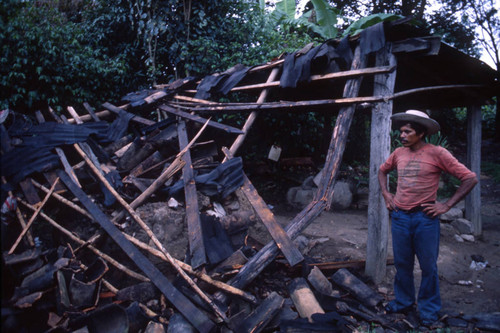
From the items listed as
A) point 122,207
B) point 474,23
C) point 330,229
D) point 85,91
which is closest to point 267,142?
point 330,229

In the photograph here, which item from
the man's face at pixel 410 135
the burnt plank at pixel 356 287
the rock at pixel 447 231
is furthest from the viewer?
the rock at pixel 447 231

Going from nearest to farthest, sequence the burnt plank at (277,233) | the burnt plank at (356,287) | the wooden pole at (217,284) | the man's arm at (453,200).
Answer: the man's arm at (453,200)
the wooden pole at (217,284)
the burnt plank at (277,233)
the burnt plank at (356,287)

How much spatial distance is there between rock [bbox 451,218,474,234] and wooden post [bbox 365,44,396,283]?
346 cm

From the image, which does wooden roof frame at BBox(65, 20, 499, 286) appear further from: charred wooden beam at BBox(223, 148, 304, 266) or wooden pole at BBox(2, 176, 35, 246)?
wooden pole at BBox(2, 176, 35, 246)

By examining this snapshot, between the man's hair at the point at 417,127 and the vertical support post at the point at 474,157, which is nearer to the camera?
the man's hair at the point at 417,127

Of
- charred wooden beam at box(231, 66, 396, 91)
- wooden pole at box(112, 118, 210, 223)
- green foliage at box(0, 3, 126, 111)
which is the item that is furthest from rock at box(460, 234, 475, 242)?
green foliage at box(0, 3, 126, 111)

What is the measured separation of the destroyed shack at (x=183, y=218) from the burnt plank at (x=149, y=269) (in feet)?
0.04

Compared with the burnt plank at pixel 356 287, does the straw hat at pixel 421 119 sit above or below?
above

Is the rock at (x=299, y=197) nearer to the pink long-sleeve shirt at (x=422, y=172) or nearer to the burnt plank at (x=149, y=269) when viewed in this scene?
the pink long-sleeve shirt at (x=422, y=172)

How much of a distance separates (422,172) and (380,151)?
976 millimetres

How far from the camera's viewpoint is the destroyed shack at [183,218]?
3.13 meters

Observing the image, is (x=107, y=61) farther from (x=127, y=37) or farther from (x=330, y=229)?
(x=330, y=229)

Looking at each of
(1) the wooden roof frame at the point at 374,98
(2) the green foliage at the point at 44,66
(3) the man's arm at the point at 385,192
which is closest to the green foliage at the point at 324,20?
(1) the wooden roof frame at the point at 374,98

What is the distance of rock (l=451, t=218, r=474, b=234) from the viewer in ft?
21.0
